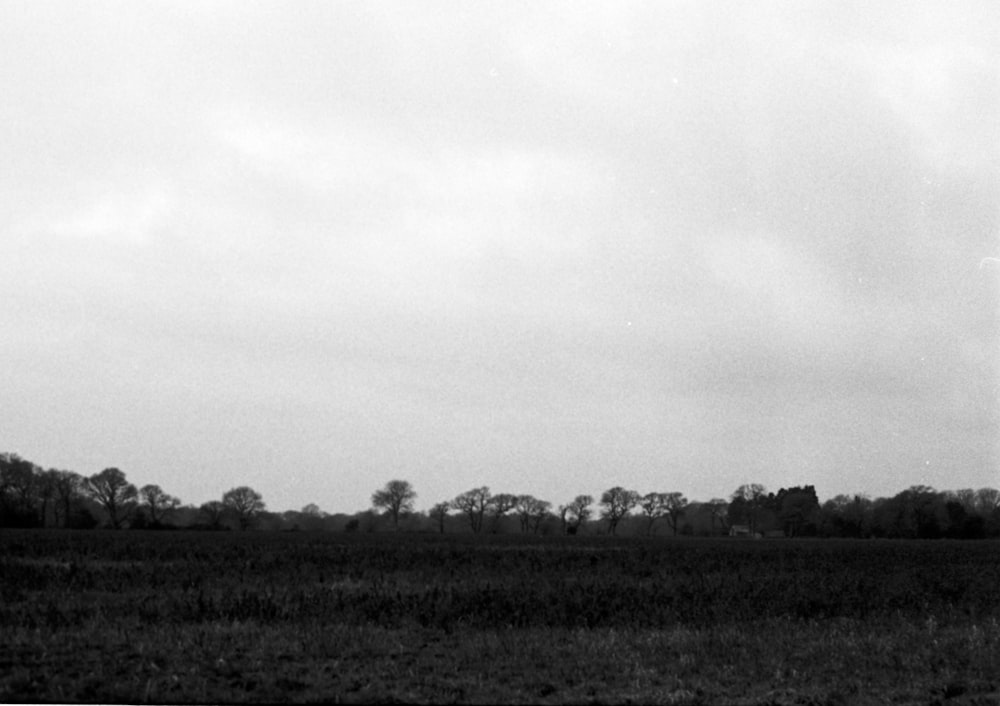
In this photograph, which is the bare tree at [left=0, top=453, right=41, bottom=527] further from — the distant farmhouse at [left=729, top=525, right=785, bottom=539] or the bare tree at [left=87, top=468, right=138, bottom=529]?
the distant farmhouse at [left=729, top=525, right=785, bottom=539]

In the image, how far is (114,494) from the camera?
274 ft

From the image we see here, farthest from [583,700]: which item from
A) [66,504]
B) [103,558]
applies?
[66,504]

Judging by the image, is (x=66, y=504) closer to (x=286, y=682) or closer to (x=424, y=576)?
(x=424, y=576)

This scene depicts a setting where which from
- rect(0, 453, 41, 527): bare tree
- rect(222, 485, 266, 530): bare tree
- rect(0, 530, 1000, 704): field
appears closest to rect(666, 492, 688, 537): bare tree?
rect(222, 485, 266, 530): bare tree

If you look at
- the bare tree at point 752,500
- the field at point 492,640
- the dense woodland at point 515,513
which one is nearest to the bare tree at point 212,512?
the dense woodland at point 515,513

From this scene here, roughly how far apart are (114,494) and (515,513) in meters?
59.6

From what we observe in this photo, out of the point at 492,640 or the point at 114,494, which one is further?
the point at 114,494

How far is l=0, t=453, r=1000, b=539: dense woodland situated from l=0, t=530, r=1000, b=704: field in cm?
3095

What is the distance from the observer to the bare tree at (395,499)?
125 meters

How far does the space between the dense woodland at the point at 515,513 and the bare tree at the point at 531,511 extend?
0.14m

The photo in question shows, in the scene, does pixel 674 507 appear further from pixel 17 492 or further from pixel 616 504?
pixel 17 492

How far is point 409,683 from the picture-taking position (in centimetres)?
1048

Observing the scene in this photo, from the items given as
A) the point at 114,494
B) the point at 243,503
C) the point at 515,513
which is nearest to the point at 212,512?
the point at 243,503

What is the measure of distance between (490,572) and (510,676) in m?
→ 16.4
